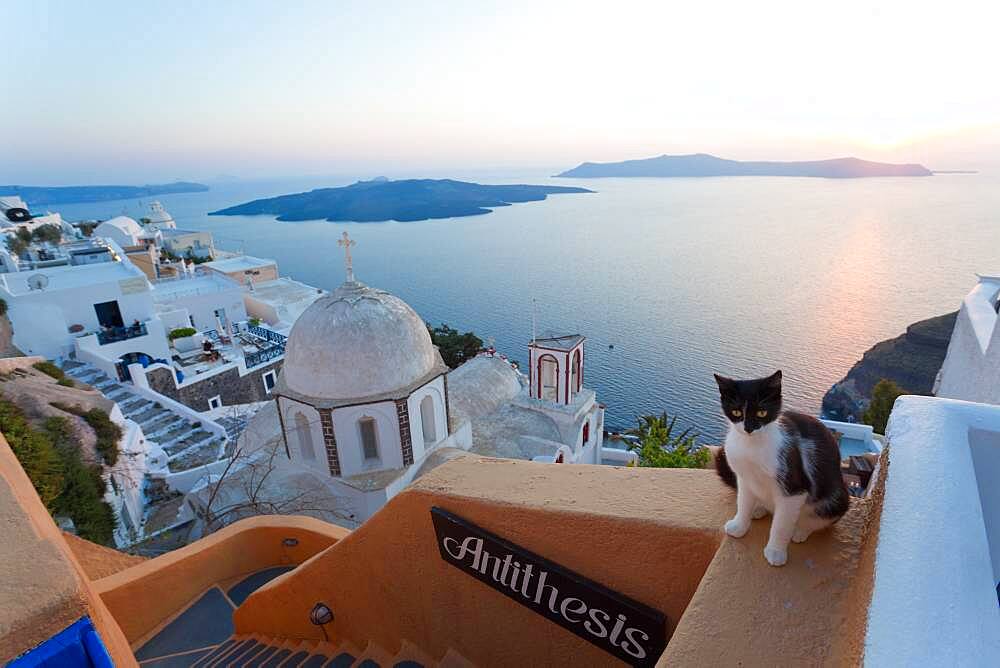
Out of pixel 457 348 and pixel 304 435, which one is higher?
pixel 304 435

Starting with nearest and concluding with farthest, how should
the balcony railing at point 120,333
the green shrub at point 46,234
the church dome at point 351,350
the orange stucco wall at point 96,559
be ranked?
the orange stucco wall at point 96,559 < the church dome at point 351,350 < the balcony railing at point 120,333 < the green shrub at point 46,234

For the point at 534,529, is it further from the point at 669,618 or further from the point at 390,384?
the point at 390,384

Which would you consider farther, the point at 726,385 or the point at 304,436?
the point at 304,436

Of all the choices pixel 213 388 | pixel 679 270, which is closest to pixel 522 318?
pixel 679 270

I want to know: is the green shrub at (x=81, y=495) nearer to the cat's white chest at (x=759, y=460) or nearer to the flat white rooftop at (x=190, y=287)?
the cat's white chest at (x=759, y=460)

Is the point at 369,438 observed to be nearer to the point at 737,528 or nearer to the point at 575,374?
the point at 575,374

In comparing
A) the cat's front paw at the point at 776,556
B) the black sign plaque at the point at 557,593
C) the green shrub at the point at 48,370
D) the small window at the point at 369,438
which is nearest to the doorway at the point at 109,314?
the green shrub at the point at 48,370

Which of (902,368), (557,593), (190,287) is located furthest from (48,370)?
(902,368)
